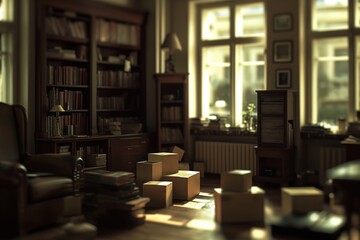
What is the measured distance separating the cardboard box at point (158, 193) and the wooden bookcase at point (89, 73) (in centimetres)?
145

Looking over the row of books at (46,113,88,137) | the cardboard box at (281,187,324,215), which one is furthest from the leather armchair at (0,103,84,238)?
the cardboard box at (281,187,324,215)

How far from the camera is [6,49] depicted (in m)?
6.46

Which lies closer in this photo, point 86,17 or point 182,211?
point 182,211

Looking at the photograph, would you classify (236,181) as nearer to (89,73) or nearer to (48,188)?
(48,188)

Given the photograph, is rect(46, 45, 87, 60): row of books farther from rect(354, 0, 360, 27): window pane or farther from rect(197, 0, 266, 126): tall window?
rect(354, 0, 360, 27): window pane

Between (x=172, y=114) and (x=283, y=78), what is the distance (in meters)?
1.83

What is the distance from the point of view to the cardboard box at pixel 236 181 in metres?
4.69

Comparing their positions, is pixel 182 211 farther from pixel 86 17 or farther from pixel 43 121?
pixel 86 17

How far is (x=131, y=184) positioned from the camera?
482 centimetres

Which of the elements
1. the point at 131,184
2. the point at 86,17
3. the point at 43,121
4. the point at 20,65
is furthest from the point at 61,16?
the point at 131,184

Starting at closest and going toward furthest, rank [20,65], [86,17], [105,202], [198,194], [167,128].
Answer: [105,202], [198,194], [20,65], [86,17], [167,128]

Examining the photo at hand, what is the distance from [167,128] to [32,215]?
3.51 metres

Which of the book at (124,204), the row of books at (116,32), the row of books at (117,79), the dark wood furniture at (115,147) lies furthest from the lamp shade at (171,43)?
the book at (124,204)

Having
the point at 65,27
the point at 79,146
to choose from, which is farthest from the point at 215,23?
the point at 79,146
